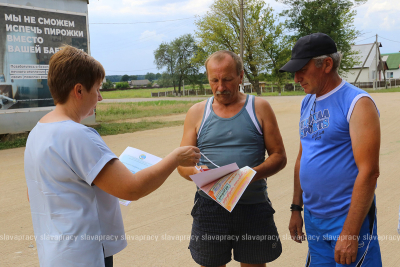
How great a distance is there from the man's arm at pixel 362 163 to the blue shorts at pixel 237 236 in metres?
0.60

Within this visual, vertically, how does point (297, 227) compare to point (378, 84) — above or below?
below

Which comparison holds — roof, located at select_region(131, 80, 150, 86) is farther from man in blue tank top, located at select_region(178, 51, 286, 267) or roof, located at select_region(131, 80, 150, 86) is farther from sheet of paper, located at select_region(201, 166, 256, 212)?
sheet of paper, located at select_region(201, 166, 256, 212)

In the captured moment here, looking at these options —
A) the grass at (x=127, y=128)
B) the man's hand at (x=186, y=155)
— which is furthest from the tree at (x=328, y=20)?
the man's hand at (x=186, y=155)

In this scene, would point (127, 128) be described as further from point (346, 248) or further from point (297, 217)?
point (346, 248)

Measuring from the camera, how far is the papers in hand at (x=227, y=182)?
7.38ft

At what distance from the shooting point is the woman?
1.69 meters

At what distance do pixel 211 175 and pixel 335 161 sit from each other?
760mm

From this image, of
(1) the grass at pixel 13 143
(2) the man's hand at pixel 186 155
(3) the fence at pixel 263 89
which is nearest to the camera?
(2) the man's hand at pixel 186 155

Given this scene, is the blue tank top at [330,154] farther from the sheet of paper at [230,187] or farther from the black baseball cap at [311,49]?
the sheet of paper at [230,187]

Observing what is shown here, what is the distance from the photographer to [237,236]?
2549mm

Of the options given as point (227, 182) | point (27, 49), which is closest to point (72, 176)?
point (227, 182)

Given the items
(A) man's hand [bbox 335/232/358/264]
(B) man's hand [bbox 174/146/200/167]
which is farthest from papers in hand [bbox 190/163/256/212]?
(A) man's hand [bbox 335/232/358/264]

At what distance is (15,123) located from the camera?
12.1 metres

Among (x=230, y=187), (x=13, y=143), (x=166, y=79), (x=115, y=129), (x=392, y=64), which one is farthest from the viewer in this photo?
(x=392, y=64)
